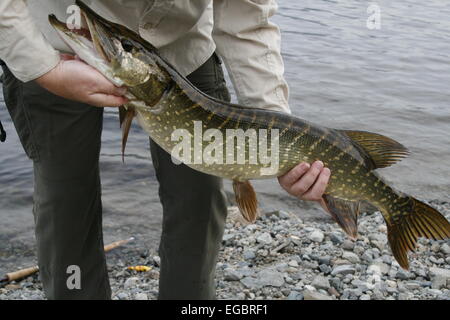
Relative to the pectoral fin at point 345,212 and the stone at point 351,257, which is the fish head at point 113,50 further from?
the stone at point 351,257

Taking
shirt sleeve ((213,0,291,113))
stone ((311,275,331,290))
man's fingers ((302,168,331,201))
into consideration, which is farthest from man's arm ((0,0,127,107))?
stone ((311,275,331,290))

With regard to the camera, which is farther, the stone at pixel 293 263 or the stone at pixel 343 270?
the stone at pixel 293 263

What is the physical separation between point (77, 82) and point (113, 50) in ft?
0.73

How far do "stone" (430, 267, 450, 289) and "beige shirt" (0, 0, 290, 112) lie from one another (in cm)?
197

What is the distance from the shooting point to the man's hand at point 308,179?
8.49 ft

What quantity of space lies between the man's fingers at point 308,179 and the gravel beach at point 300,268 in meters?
1.26

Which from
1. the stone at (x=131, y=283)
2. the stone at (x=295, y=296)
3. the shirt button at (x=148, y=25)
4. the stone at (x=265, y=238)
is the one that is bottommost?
the stone at (x=131, y=283)

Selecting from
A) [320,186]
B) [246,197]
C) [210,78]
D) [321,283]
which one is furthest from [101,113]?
[321,283]

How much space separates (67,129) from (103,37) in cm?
48

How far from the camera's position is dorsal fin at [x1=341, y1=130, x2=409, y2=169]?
2.69 meters

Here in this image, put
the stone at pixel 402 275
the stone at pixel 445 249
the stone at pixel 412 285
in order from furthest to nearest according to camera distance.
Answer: the stone at pixel 445 249 → the stone at pixel 402 275 → the stone at pixel 412 285

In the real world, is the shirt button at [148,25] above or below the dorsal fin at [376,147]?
above

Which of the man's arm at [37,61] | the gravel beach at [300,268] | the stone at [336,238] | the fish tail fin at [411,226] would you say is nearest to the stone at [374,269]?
the gravel beach at [300,268]
